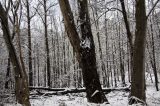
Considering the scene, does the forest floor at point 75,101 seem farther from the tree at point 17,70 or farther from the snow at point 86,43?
the snow at point 86,43

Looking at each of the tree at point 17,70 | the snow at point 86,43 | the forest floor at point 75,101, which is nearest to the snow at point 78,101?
the forest floor at point 75,101

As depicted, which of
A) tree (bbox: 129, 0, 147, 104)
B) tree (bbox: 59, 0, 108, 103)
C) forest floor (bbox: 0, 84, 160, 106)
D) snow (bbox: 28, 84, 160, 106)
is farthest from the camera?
forest floor (bbox: 0, 84, 160, 106)

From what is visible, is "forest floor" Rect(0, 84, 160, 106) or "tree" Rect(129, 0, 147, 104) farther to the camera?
"forest floor" Rect(0, 84, 160, 106)

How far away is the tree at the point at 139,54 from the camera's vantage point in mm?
6848

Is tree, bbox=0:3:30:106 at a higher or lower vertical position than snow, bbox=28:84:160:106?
higher

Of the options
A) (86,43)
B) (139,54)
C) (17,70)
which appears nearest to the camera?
(139,54)

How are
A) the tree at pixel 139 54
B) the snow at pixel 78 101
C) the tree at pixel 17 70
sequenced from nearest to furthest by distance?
the tree at pixel 139 54 < the tree at pixel 17 70 < the snow at pixel 78 101

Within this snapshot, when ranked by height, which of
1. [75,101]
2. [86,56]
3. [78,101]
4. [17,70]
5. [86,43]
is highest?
[86,43]

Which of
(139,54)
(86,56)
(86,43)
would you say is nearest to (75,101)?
(86,56)

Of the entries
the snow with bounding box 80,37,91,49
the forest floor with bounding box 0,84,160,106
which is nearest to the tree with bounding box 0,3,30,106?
the forest floor with bounding box 0,84,160,106

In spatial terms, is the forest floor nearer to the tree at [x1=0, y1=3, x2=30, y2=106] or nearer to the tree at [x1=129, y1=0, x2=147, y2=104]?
the tree at [x1=129, y1=0, x2=147, y2=104]

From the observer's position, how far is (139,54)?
695 cm

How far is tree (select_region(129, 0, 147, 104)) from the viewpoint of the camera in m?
6.85

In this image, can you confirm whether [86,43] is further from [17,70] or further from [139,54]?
[17,70]
